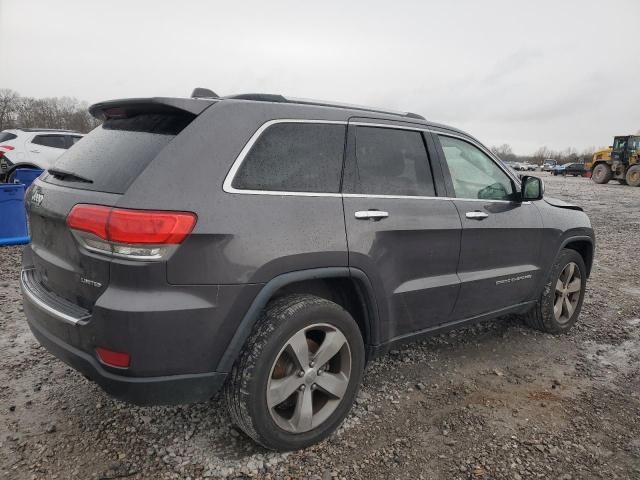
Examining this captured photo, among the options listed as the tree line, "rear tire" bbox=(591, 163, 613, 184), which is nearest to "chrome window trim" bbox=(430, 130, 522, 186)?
"rear tire" bbox=(591, 163, 613, 184)

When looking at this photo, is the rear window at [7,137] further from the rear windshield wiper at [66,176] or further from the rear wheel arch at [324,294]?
the rear wheel arch at [324,294]

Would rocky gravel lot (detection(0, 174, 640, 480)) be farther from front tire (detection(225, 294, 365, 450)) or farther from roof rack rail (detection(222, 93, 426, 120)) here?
roof rack rail (detection(222, 93, 426, 120))

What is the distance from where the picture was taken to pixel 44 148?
11.6 metres

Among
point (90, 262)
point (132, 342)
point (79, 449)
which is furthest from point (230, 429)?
point (90, 262)

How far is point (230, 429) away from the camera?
2.69m

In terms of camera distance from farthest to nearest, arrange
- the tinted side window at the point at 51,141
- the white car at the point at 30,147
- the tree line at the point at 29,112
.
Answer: the tree line at the point at 29,112
the tinted side window at the point at 51,141
the white car at the point at 30,147

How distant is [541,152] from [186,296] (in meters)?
136

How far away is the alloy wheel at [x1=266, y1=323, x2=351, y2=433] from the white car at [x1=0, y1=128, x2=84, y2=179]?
1052cm

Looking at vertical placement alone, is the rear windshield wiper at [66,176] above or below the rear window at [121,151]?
below

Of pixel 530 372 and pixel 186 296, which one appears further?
pixel 530 372

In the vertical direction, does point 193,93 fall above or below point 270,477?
above

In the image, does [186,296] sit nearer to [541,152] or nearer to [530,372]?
[530,372]

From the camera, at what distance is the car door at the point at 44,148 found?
37.4 ft

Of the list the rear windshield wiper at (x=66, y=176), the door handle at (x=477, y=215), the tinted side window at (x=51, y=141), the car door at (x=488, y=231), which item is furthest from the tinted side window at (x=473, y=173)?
the tinted side window at (x=51, y=141)
